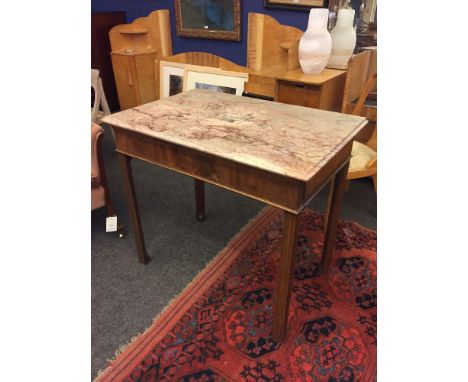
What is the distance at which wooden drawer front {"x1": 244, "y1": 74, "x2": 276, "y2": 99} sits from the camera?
8.11 feet

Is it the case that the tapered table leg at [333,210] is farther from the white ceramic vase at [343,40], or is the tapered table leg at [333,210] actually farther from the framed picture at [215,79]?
the framed picture at [215,79]

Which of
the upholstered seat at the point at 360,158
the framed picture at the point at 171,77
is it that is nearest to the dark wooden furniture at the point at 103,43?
the framed picture at the point at 171,77

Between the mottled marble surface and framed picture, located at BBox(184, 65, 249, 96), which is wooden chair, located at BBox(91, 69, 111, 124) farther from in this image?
the mottled marble surface

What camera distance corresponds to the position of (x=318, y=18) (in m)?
2.27

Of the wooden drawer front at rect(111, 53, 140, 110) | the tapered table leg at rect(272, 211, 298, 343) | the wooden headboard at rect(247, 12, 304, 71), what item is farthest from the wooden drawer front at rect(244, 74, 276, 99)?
the wooden drawer front at rect(111, 53, 140, 110)

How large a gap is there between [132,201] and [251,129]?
763mm

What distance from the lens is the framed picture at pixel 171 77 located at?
12.3ft

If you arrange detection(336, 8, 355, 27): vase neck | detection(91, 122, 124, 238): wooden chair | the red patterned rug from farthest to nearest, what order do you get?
detection(336, 8, 355, 27): vase neck < detection(91, 122, 124, 238): wooden chair < the red patterned rug

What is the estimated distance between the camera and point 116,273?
1933 mm

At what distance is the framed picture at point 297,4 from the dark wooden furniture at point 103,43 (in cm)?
201

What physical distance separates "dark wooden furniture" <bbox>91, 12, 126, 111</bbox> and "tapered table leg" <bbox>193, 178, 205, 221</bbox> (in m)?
2.59

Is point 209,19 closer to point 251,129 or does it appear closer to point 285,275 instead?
point 251,129

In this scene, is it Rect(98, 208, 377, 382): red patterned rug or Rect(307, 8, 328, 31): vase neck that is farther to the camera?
Rect(307, 8, 328, 31): vase neck

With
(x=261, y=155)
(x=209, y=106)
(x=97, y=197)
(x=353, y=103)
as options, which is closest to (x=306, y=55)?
(x=353, y=103)
